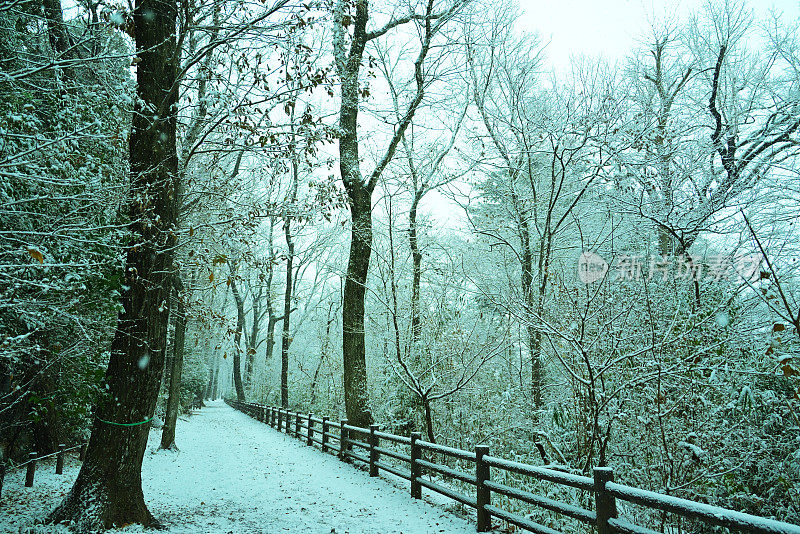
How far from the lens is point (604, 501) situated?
4285 millimetres

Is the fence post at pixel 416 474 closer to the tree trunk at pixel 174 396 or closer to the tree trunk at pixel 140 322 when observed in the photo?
the tree trunk at pixel 140 322

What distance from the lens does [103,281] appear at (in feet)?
25.8

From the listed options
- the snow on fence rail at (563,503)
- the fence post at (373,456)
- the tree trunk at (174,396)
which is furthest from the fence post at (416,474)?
the tree trunk at (174,396)

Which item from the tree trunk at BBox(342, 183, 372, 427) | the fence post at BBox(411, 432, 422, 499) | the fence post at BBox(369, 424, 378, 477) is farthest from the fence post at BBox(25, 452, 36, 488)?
the fence post at BBox(411, 432, 422, 499)

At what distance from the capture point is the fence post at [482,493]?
6.09m

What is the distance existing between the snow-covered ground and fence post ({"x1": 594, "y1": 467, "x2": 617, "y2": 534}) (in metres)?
2.34

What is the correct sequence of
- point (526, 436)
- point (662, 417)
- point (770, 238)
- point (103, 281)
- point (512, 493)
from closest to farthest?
1. point (512, 493)
2. point (662, 417)
3. point (770, 238)
4. point (103, 281)
5. point (526, 436)

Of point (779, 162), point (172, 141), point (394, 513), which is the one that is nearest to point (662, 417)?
point (394, 513)

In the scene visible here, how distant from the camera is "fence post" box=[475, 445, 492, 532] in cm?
609

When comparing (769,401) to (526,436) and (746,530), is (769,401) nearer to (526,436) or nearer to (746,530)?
(746,530)

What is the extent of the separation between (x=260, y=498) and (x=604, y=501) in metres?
5.78

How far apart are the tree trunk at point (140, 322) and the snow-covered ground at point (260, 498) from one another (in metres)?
0.79

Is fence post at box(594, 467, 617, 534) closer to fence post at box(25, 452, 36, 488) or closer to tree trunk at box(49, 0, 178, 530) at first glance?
tree trunk at box(49, 0, 178, 530)

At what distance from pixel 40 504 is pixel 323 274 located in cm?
2584
